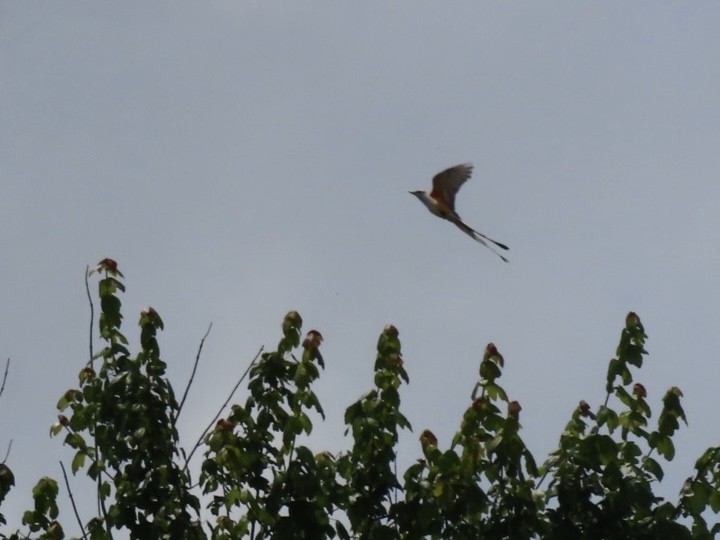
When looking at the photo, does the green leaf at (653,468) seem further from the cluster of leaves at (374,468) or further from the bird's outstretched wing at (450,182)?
the bird's outstretched wing at (450,182)

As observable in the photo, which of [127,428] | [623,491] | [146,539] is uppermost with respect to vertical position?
[127,428]

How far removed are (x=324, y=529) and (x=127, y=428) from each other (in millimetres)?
1541

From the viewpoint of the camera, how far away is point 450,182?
51.6ft

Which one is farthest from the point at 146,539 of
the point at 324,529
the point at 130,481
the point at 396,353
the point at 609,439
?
the point at 609,439

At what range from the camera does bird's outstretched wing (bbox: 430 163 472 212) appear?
15.6 metres

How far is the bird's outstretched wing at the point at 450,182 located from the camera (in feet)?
51.3

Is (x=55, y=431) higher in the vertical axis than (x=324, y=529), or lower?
higher

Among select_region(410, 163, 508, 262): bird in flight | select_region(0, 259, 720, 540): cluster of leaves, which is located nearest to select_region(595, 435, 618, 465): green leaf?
select_region(0, 259, 720, 540): cluster of leaves

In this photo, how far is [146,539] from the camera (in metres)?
11.1

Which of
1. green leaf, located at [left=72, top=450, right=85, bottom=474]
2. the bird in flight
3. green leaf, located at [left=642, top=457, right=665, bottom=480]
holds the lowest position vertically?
green leaf, located at [left=642, top=457, right=665, bottom=480]

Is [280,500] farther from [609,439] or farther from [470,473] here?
[609,439]

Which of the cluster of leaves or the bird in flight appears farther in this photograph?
the bird in flight

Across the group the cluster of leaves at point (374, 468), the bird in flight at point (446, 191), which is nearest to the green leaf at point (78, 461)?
the cluster of leaves at point (374, 468)

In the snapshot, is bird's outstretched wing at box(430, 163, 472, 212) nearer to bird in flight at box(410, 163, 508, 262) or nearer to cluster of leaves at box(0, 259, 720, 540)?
bird in flight at box(410, 163, 508, 262)
